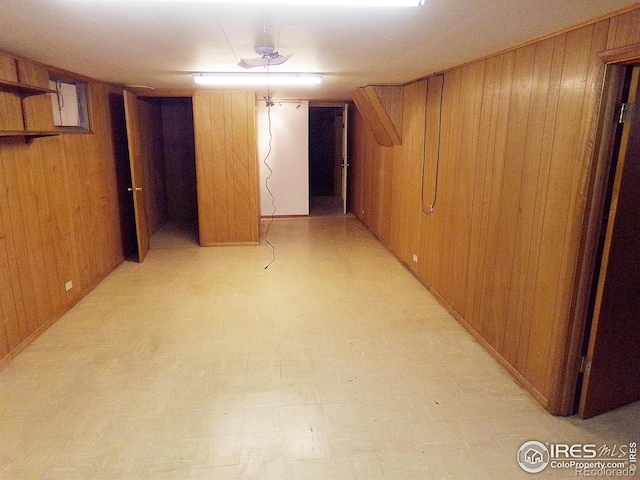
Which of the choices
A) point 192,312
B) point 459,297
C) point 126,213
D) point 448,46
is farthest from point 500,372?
point 126,213

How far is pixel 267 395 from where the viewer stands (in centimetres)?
269

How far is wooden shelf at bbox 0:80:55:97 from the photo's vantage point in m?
2.81

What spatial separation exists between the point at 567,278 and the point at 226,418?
6.73 ft

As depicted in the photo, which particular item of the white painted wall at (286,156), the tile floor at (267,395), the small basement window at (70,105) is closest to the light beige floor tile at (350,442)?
the tile floor at (267,395)

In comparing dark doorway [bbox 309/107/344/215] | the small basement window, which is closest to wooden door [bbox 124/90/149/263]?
the small basement window

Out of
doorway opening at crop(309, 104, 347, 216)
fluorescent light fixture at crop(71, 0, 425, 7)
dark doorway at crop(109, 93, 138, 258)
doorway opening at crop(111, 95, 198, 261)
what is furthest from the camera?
doorway opening at crop(309, 104, 347, 216)

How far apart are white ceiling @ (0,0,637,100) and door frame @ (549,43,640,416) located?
28cm

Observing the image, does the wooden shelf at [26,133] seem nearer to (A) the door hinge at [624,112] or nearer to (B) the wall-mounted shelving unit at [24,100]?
(B) the wall-mounted shelving unit at [24,100]

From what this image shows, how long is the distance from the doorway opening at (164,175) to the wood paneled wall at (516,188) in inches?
150

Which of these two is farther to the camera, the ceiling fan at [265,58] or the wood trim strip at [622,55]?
the ceiling fan at [265,58]

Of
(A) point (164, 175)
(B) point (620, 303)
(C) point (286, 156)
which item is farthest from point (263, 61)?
(A) point (164, 175)

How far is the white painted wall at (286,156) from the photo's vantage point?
764cm

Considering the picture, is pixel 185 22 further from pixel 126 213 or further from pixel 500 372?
pixel 126 213

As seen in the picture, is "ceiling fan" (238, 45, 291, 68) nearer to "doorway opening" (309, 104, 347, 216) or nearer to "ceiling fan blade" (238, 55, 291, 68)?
"ceiling fan blade" (238, 55, 291, 68)
